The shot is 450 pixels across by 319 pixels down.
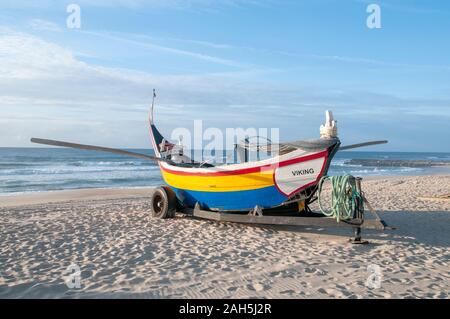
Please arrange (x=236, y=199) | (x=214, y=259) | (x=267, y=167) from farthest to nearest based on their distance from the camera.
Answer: (x=236, y=199)
(x=267, y=167)
(x=214, y=259)

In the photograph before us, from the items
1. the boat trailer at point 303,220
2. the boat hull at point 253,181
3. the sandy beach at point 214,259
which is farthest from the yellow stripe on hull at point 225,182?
the sandy beach at point 214,259

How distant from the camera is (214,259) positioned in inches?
236

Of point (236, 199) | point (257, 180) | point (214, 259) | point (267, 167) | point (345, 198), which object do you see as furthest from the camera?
point (236, 199)

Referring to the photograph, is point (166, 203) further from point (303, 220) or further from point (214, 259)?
point (214, 259)

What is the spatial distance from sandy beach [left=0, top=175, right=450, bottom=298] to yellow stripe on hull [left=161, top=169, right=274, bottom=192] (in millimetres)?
802

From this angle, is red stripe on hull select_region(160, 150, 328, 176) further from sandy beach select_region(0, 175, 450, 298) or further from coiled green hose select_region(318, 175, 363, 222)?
sandy beach select_region(0, 175, 450, 298)

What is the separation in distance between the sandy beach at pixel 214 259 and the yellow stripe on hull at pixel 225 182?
80cm

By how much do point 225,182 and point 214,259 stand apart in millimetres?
2502

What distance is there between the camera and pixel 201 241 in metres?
7.22

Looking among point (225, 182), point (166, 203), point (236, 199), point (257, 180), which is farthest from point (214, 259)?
point (166, 203)

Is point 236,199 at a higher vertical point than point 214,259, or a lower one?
higher
